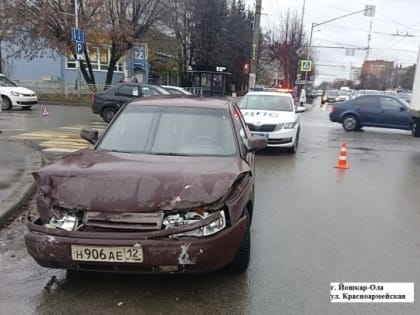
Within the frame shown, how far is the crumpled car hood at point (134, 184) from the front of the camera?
337 centimetres

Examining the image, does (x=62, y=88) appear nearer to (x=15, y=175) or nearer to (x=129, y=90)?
(x=129, y=90)

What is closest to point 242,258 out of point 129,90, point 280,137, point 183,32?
point 280,137

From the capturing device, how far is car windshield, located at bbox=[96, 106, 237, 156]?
458 cm

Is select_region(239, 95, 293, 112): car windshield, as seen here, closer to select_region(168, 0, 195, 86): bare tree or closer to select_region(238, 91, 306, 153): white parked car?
select_region(238, 91, 306, 153): white parked car

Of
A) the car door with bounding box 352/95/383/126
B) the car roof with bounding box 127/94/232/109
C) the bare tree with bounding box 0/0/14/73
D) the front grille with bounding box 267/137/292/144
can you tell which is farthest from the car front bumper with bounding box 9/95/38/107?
the car roof with bounding box 127/94/232/109

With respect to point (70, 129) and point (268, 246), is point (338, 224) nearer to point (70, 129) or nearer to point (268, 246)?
point (268, 246)

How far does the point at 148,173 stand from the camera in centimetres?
365

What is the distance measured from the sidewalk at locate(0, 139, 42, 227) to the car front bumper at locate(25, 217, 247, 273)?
2.18m

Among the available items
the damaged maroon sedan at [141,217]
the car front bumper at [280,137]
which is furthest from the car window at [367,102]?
the damaged maroon sedan at [141,217]

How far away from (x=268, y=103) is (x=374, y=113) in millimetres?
7399

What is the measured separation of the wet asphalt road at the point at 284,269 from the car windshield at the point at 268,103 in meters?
4.75

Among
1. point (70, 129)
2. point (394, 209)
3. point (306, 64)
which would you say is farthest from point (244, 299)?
point (306, 64)

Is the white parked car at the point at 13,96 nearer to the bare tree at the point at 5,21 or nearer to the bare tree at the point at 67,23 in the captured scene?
the bare tree at the point at 67,23

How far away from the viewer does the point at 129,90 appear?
58.0 ft
